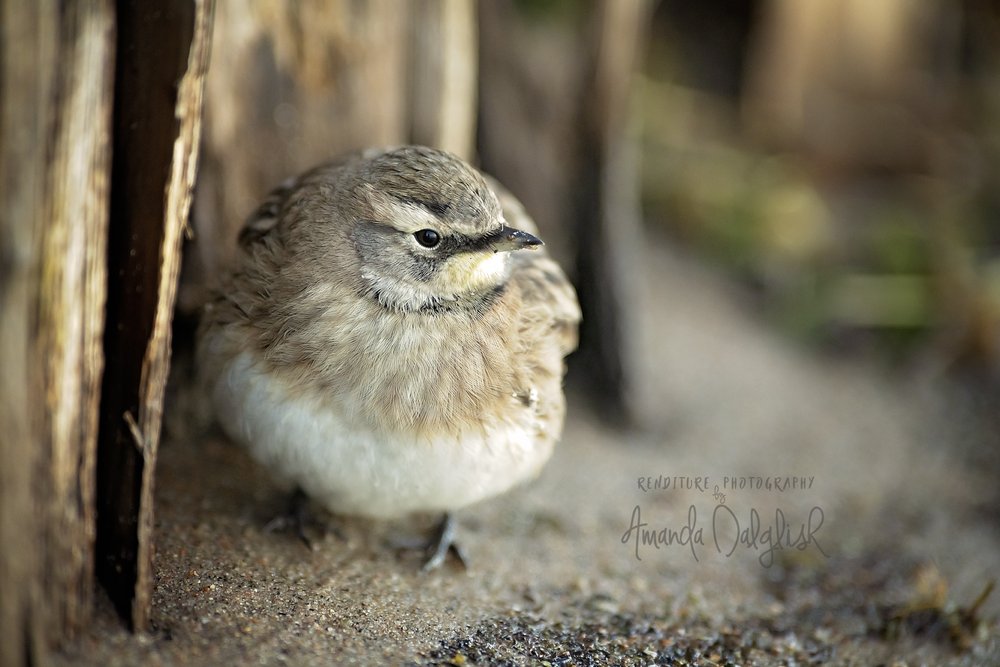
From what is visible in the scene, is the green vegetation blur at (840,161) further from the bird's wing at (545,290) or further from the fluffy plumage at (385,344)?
the fluffy plumage at (385,344)

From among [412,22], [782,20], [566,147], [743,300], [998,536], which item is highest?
[782,20]

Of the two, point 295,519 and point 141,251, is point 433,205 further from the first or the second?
point 295,519

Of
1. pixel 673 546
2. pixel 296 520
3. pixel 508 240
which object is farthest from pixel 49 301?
pixel 673 546

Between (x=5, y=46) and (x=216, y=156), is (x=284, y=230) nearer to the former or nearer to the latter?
(x=216, y=156)

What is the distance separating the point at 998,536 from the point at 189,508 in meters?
3.42

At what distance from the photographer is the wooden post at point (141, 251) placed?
2631mm

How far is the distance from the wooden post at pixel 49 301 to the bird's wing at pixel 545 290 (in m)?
1.48

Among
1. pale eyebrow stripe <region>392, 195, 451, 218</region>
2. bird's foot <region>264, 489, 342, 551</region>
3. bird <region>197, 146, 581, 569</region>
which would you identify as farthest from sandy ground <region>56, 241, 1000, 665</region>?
pale eyebrow stripe <region>392, 195, 451, 218</region>

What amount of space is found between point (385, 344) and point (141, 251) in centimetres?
79

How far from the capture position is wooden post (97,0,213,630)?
263 cm

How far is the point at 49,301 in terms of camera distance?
2363mm

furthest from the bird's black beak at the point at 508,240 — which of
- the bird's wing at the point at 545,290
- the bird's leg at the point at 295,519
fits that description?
the bird's leg at the point at 295,519

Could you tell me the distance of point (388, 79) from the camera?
177 inches

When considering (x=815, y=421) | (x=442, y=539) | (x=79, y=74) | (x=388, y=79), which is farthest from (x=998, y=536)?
(x=79, y=74)
